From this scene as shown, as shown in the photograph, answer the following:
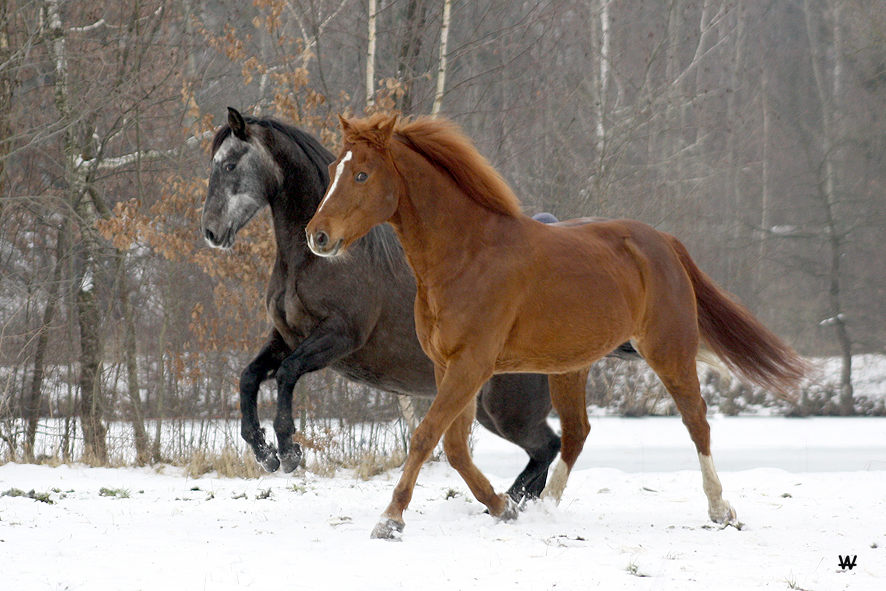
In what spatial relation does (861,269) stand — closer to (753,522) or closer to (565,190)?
(565,190)

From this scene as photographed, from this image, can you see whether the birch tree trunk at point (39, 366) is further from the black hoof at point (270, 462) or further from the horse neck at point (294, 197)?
the black hoof at point (270, 462)

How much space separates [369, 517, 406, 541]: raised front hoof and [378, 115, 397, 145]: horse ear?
1699mm

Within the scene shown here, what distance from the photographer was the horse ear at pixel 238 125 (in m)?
4.71

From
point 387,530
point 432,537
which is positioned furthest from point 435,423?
point 432,537

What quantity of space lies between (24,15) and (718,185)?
16.2 m

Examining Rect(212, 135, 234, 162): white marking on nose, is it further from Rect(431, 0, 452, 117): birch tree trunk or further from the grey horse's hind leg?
Rect(431, 0, 452, 117): birch tree trunk

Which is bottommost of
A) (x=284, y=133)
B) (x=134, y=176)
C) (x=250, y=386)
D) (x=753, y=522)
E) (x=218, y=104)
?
(x=753, y=522)

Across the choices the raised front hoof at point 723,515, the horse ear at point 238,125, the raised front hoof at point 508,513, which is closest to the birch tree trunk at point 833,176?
the raised front hoof at point 723,515

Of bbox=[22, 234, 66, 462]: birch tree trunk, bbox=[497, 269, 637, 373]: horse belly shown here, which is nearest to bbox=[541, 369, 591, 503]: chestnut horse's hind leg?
bbox=[497, 269, 637, 373]: horse belly

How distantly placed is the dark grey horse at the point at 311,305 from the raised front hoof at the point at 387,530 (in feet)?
3.44

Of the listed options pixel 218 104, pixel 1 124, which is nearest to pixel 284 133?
pixel 1 124

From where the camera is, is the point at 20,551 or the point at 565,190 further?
the point at 565,190

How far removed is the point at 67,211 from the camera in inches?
377

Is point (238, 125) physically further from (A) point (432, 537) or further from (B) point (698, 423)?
(B) point (698, 423)
